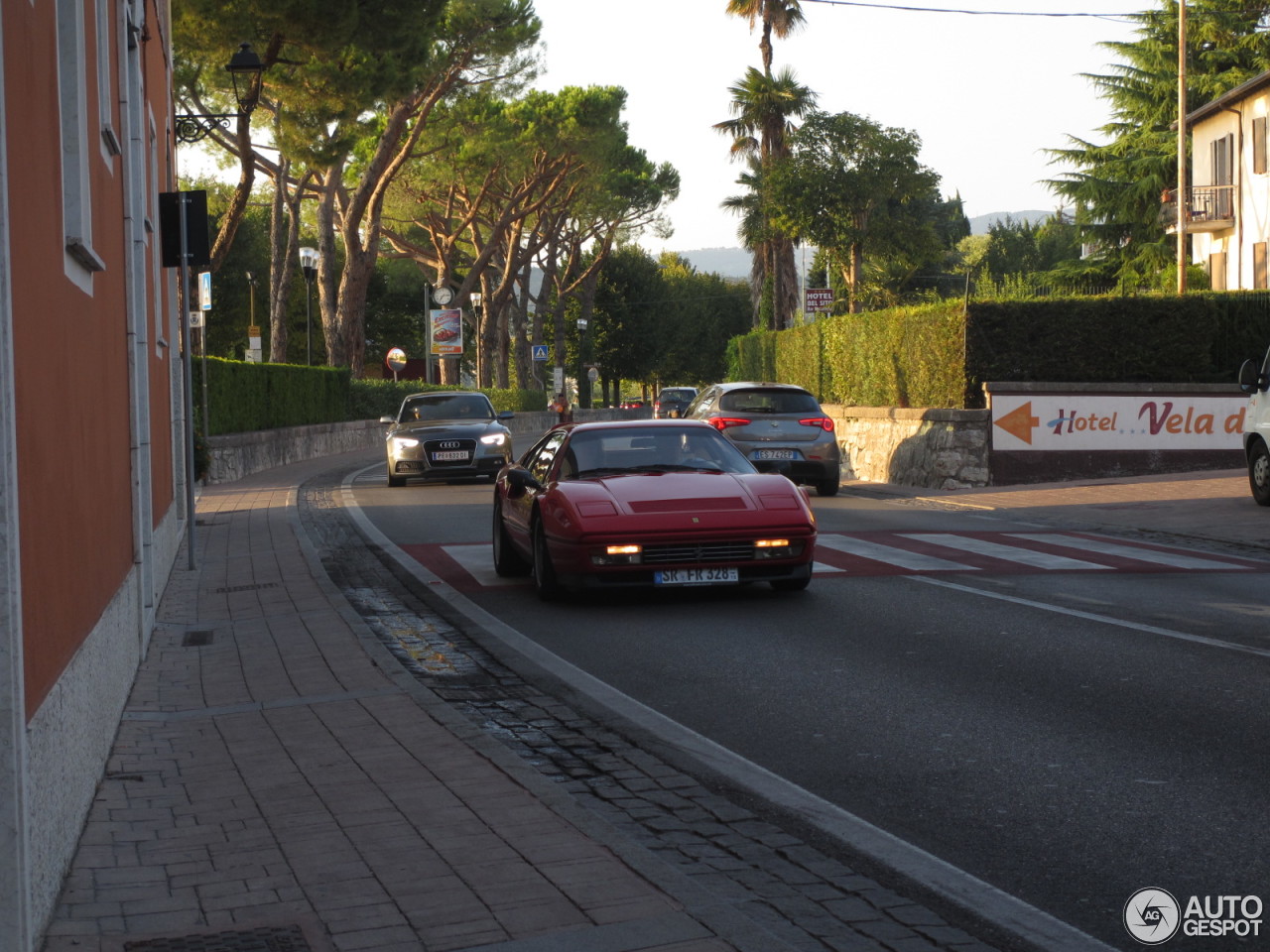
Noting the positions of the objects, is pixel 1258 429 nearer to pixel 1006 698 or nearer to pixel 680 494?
pixel 680 494

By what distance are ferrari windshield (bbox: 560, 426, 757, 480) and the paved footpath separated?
4014 mm

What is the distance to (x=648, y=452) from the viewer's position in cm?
1191

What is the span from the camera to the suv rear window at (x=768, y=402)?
70.7 ft

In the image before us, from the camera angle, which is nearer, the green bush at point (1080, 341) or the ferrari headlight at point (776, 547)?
the ferrari headlight at point (776, 547)

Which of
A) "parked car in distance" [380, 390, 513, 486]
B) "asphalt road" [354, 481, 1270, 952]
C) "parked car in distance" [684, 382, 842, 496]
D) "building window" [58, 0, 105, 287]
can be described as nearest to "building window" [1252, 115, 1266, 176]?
"parked car in distance" [380, 390, 513, 486]

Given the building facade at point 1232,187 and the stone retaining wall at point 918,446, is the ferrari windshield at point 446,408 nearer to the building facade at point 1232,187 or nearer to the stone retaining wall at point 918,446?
the stone retaining wall at point 918,446

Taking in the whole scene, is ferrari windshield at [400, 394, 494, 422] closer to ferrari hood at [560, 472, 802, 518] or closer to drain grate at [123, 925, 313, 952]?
ferrari hood at [560, 472, 802, 518]

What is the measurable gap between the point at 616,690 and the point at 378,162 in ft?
119

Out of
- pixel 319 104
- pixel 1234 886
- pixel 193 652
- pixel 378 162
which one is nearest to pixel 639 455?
pixel 193 652

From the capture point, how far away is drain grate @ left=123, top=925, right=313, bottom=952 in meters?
4.05

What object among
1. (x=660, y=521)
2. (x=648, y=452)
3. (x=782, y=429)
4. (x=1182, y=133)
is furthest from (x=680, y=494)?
(x=1182, y=133)

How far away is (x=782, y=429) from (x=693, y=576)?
10708 millimetres

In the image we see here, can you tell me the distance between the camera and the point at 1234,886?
450 centimetres

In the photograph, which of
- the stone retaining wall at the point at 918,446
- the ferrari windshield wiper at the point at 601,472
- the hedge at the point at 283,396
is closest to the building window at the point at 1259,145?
the stone retaining wall at the point at 918,446
